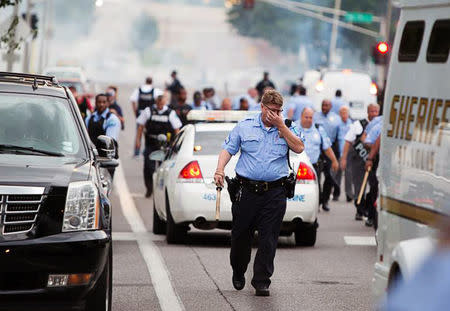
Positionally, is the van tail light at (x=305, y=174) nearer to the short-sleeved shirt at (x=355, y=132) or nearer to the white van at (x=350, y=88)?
the short-sleeved shirt at (x=355, y=132)

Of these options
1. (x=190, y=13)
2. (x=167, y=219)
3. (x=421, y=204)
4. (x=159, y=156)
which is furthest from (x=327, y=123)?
(x=190, y=13)

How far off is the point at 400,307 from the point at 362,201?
15118 mm

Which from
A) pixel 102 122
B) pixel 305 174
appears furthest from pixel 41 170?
pixel 102 122

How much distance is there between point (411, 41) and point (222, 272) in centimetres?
495

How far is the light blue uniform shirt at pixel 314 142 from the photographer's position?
762 inches

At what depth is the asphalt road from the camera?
35.3 ft

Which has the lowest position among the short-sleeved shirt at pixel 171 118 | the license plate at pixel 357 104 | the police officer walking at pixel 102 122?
the license plate at pixel 357 104

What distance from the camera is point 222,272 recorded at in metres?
12.7

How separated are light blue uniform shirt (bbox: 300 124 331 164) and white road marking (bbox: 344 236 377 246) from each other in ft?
9.13

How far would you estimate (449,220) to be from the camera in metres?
4.49

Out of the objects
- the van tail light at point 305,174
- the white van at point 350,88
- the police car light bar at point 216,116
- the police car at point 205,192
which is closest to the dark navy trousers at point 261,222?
the police car at point 205,192

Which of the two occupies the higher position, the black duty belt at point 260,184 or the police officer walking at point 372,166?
the black duty belt at point 260,184

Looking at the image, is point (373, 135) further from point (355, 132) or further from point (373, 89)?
point (373, 89)

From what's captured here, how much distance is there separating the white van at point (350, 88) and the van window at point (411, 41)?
26573 mm
